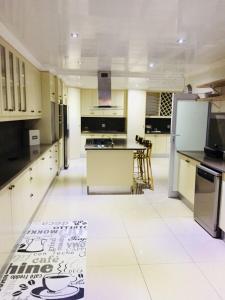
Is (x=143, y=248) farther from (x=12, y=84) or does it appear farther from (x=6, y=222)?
(x=12, y=84)

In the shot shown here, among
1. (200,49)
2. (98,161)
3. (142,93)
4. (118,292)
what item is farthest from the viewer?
(142,93)

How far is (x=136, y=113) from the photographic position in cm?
828

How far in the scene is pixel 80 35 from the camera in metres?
2.80

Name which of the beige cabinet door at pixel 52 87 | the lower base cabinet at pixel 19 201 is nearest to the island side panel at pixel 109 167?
the lower base cabinet at pixel 19 201

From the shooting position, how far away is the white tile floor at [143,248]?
2145mm

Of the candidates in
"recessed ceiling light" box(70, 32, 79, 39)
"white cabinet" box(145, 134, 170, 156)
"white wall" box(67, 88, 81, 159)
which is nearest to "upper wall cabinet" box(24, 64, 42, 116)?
"recessed ceiling light" box(70, 32, 79, 39)

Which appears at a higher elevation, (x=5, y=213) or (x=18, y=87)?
(x=18, y=87)

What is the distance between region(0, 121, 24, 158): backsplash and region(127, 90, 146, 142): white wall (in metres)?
4.16

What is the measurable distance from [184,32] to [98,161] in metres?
2.76

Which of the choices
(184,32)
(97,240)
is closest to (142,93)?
(184,32)

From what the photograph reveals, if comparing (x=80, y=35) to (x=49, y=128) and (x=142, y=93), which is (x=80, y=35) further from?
(x=142, y=93)

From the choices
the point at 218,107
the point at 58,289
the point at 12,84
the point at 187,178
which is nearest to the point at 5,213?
the point at 58,289

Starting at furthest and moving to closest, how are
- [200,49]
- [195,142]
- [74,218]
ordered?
1. [195,142]
2. [74,218]
3. [200,49]

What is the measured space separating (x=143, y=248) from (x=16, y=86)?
2.60m
